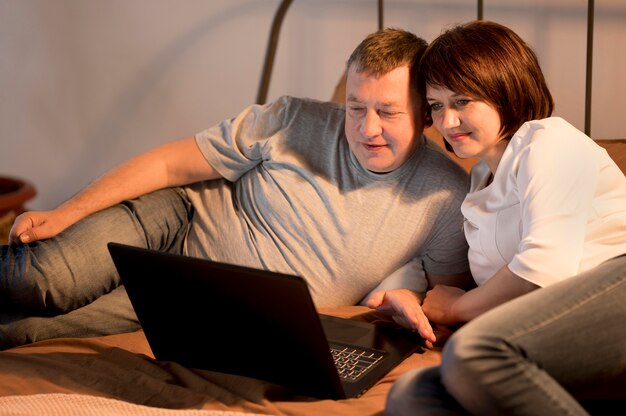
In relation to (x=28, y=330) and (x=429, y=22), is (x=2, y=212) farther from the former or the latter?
(x=429, y=22)

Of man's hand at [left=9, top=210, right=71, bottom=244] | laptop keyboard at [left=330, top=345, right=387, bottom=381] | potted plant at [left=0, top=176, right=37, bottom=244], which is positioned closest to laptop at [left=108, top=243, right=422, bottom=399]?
laptop keyboard at [left=330, top=345, right=387, bottom=381]

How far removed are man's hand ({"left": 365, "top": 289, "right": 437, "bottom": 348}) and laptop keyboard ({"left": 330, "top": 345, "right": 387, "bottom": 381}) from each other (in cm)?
9

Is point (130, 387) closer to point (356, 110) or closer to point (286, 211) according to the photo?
point (286, 211)

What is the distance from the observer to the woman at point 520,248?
1.28 meters

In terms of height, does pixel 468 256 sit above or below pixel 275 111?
below

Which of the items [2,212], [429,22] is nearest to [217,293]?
[429,22]

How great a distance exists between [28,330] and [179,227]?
0.42m

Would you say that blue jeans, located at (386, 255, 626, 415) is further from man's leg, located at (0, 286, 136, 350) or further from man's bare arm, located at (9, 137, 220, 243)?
man's bare arm, located at (9, 137, 220, 243)

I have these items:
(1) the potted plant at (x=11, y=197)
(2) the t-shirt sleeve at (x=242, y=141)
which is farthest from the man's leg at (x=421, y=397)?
(1) the potted plant at (x=11, y=197)

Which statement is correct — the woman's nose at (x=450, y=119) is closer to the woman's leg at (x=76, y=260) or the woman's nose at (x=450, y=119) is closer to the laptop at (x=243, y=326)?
the laptop at (x=243, y=326)

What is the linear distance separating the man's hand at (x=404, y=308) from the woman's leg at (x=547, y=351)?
0.35 metres

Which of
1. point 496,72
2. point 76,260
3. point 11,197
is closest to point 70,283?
point 76,260

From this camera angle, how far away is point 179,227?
2.09 metres

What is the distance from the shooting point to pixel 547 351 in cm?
130
